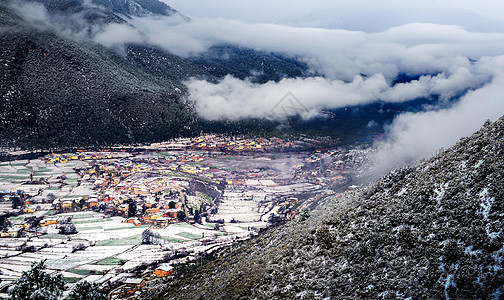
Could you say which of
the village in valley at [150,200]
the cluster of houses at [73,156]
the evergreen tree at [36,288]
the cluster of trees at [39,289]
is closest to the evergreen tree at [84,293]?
the cluster of trees at [39,289]

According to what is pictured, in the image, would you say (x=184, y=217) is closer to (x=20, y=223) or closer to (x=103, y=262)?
(x=103, y=262)

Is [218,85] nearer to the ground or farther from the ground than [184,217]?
farther from the ground

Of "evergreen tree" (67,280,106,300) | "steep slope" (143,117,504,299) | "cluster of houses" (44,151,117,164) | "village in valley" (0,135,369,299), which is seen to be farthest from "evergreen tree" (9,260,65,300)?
"cluster of houses" (44,151,117,164)

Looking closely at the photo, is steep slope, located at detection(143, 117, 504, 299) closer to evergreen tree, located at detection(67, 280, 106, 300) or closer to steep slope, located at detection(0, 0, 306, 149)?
evergreen tree, located at detection(67, 280, 106, 300)

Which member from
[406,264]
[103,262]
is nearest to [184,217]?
[103,262]

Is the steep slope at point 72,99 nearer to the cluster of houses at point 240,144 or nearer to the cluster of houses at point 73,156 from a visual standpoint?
the cluster of houses at point 73,156

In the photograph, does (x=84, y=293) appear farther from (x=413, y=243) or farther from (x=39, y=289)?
(x=413, y=243)
